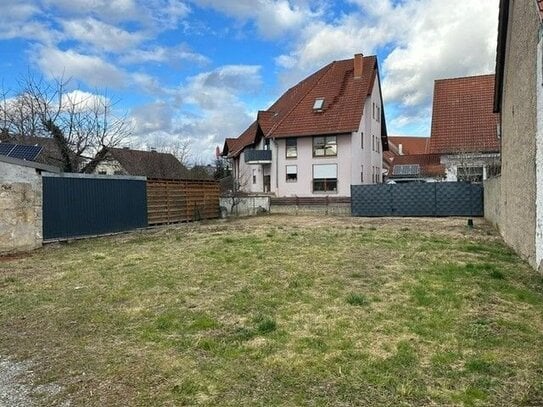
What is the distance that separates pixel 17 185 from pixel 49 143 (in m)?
12.2

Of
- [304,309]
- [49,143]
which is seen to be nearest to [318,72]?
[49,143]

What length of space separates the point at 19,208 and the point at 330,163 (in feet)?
70.9

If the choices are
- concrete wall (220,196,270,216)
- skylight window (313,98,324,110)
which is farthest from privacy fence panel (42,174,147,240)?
skylight window (313,98,324,110)

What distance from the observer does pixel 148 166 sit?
115 feet

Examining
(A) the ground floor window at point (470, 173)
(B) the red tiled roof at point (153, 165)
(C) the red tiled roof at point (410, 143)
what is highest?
(C) the red tiled roof at point (410, 143)

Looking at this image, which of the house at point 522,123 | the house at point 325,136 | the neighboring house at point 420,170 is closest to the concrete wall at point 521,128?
the house at point 522,123

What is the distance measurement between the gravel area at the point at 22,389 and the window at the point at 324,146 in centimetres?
2749

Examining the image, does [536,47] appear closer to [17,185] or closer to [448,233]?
[448,233]

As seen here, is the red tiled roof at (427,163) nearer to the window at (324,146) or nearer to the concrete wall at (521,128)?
the window at (324,146)

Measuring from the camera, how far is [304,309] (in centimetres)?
575

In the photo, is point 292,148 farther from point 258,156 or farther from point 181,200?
point 181,200

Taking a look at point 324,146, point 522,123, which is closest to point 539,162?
point 522,123

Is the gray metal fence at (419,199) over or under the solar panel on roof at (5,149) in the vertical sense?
under

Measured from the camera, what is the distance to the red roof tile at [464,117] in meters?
25.1
